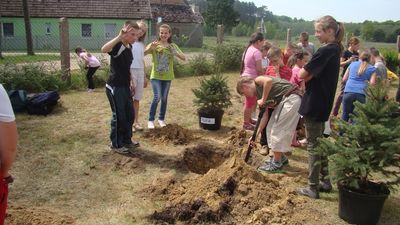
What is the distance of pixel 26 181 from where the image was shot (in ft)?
17.0

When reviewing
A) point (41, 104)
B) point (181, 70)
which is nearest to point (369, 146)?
point (41, 104)

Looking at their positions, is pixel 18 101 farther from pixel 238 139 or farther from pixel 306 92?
pixel 306 92

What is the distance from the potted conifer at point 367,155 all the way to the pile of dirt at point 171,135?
3044 millimetres

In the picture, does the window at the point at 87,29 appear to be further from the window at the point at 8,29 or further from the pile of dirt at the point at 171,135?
Answer: the pile of dirt at the point at 171,135

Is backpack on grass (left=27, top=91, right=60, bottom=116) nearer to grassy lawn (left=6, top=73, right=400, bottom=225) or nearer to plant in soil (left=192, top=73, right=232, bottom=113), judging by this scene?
grassy lawn (left=6, top=73, right=400, bottom=225)

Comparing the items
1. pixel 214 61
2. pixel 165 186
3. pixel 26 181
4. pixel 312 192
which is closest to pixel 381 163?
pixel 312 192

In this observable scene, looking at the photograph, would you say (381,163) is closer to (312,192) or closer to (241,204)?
(312,192)

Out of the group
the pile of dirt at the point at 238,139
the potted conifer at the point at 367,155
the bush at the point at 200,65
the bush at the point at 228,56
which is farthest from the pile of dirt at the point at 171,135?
the bush at the point at 228,56

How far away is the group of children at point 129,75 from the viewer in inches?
226

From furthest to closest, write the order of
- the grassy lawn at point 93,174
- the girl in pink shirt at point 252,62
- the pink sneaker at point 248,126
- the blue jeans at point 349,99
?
the pink sneaker at point 248,126 < the girl in pink shirt at point 252,62 < the blue jeans at point 349,99 < the grassy lawn at point 93,174

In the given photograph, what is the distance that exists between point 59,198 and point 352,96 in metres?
4.90

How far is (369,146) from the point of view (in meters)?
4.06

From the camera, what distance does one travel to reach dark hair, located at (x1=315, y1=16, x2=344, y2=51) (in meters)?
4.39

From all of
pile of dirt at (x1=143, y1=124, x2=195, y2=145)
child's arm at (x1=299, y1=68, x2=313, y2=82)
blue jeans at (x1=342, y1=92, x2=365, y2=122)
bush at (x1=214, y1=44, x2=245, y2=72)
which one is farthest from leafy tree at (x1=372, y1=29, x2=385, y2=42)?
child's arm at (x1=299, y1=68, x2=313, y2=82)
